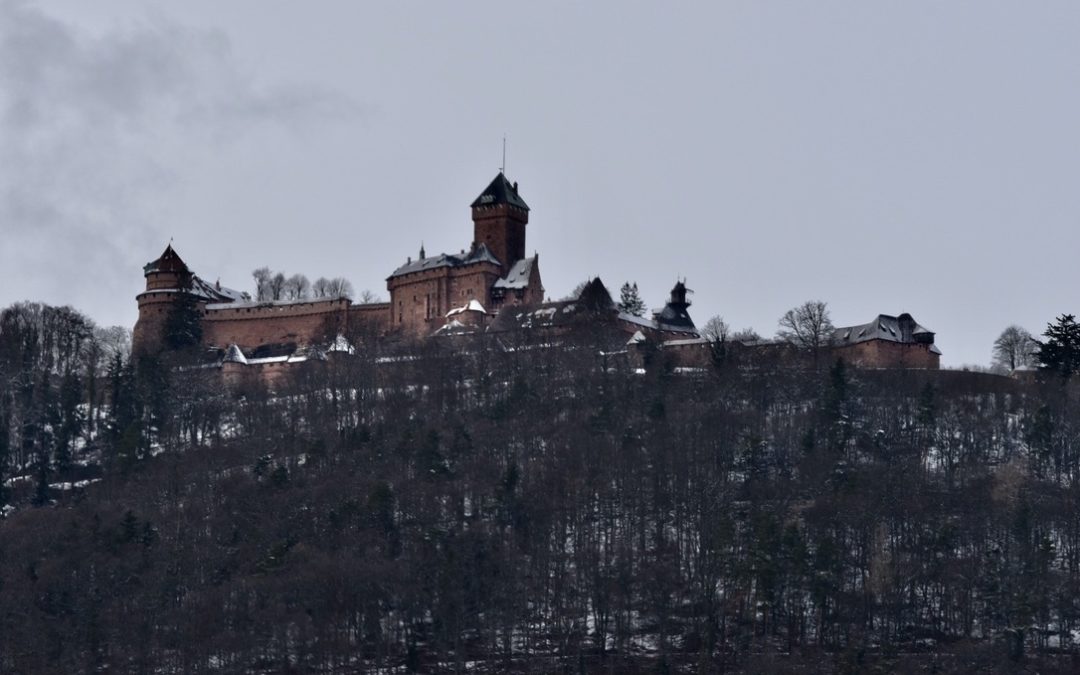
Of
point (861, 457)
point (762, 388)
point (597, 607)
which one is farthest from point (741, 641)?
point (762, 388)

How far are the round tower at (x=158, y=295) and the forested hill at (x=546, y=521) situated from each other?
51.0 feet

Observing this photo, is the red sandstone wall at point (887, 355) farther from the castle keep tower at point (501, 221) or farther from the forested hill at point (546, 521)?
the castle keep tower at point (501, 221)

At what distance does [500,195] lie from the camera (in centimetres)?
13062

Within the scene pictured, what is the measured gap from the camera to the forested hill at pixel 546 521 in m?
79.8

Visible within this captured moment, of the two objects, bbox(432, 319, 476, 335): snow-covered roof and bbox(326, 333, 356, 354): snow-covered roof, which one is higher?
bbox(432, 319, 476, 335): snow-covered roof

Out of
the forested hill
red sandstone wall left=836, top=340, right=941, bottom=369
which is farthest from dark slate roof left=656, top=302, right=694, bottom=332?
red sandstone wall left=836, top=340, right=941, bottom=369

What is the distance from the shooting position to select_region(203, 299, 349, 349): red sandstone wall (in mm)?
125938

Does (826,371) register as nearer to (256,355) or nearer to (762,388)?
(762,388)

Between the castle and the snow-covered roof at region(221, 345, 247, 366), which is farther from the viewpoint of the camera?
the snow-covered roof at region(221, 345, 247, 366)

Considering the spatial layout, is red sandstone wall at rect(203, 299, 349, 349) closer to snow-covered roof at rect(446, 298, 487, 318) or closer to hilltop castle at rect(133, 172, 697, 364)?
hilltop castle at rect(133, 172, 697, 364)

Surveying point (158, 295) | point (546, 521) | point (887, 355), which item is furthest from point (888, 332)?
point (158, 295)

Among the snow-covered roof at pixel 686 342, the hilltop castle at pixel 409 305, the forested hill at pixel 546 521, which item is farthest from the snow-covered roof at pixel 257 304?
the snow-covered roof at pixel 686 342

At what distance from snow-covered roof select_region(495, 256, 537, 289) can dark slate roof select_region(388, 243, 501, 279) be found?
109 cm

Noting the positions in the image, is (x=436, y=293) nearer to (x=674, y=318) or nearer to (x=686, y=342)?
(x=674, y=318)
